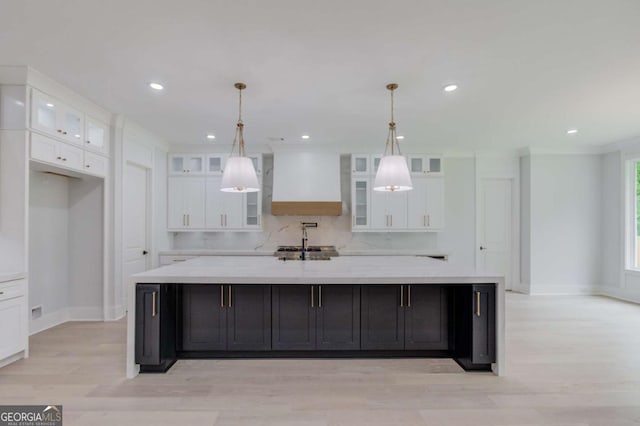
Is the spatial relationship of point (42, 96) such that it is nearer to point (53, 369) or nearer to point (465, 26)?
point (53, 369)

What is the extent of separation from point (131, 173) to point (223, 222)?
61.0 inches

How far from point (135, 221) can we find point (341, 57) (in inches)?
150

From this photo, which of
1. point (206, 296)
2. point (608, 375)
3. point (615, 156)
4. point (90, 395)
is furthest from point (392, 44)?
point (615, 156)

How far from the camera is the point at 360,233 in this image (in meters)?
5.72

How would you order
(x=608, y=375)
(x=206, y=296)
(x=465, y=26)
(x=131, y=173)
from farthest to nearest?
(x=131, y=173) → (x=206, y=296) → (x=608, y=375) → (x=465, y=26)

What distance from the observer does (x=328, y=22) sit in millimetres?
2066

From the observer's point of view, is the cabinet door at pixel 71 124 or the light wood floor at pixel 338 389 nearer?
the light wood floor at pixel 338 389

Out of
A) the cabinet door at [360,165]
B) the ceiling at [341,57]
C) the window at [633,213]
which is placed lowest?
the window at [633,213]

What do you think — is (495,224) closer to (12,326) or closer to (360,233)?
(360,233)

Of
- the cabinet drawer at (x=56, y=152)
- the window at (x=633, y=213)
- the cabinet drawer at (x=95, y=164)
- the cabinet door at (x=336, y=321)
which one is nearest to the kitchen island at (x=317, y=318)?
the cabinet door at (x=336, y=321)

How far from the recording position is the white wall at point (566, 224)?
5527mm

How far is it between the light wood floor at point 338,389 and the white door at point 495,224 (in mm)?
2524

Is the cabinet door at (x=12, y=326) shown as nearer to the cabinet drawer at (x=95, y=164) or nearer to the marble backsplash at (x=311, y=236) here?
the cabinet drawer at (x=95, y=164)

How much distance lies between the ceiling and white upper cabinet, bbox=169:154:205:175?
4.23 feet
